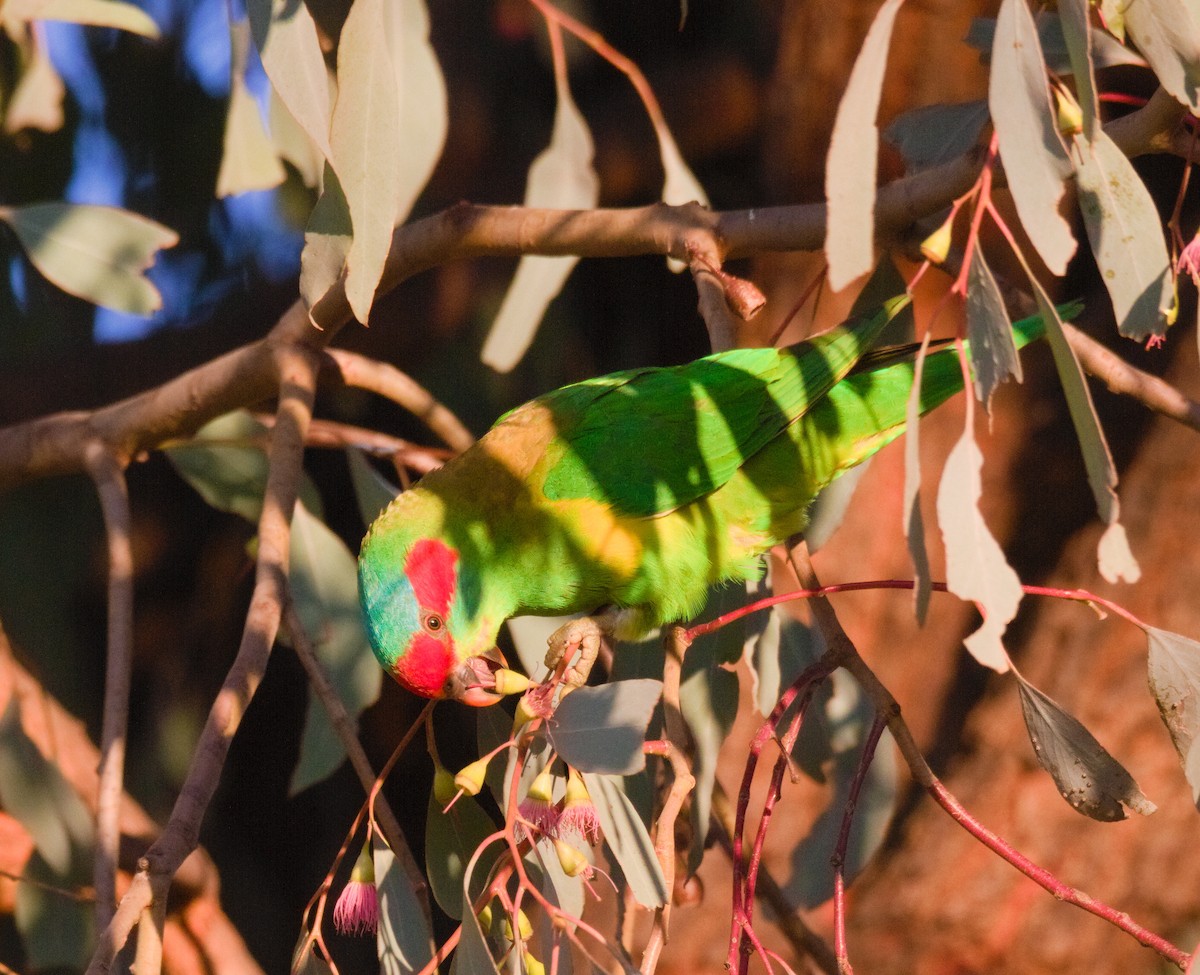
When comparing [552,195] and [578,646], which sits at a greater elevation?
[552,195]

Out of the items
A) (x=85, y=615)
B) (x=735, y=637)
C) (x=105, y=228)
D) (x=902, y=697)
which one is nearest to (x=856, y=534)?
(x=902, y=697)

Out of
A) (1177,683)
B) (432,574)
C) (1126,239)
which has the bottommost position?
(432,574)

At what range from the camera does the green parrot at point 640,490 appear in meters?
1.68

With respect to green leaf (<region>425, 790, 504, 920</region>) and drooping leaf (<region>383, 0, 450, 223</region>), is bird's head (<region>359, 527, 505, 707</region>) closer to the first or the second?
green leaf (<region>425, 790, 504, 920</region>)

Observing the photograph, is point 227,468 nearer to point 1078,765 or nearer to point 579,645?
point 579,645

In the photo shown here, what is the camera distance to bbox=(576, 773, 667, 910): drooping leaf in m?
1.13

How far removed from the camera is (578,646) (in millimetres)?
1626

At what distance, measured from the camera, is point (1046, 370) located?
9.11ft

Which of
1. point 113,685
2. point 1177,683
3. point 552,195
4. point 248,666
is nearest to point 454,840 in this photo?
point 248,666

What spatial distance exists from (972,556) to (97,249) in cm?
169

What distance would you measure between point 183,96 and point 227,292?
0.69 metres

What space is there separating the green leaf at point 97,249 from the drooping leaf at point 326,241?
3.01 feet

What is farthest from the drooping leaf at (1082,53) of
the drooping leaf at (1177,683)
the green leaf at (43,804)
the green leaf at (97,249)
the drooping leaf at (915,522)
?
the green leaf at (43,804)

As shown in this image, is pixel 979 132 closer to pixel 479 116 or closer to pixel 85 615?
pixel 479 116
